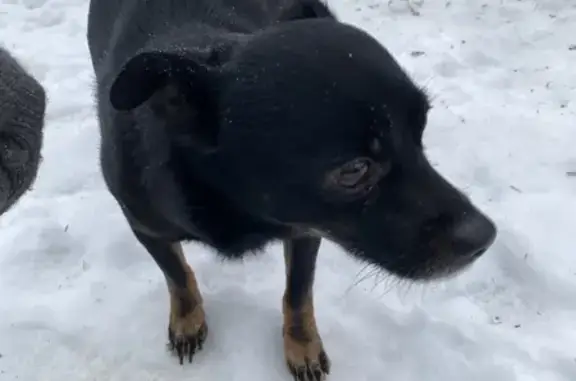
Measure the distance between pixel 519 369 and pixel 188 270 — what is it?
4.31ft

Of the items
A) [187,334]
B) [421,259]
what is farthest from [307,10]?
[187,334]

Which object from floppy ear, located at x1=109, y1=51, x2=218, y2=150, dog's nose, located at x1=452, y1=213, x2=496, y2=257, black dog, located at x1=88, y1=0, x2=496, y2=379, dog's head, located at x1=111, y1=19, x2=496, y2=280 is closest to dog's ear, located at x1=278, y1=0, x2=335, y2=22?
black dog, located at x1=88, y1=0, x2=496, y2=379

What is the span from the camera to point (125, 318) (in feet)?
11.7

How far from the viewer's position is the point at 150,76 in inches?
93.1

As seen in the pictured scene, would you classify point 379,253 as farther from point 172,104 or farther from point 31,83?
point 31,83

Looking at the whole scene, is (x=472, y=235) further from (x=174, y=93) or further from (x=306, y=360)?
(x=306, y=360)

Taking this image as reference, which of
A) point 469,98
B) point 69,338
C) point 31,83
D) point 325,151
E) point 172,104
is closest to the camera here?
point 31,83

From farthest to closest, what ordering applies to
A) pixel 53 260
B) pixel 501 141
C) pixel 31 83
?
pixel 501 141 → pixel 53 260 → pixel 31 83

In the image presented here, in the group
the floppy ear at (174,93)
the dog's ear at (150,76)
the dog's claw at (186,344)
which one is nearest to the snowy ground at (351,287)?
the dog's claw at (186,344)

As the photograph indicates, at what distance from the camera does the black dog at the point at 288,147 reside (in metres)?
2.30

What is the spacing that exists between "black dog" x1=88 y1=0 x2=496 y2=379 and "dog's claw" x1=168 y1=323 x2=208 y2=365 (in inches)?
28.6

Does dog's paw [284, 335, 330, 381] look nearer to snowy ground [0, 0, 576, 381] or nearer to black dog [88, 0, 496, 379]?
snowy ground [0, 0, 576, 381]

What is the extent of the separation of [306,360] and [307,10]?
4.43ft

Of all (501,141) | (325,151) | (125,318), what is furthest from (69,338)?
(501,141)
